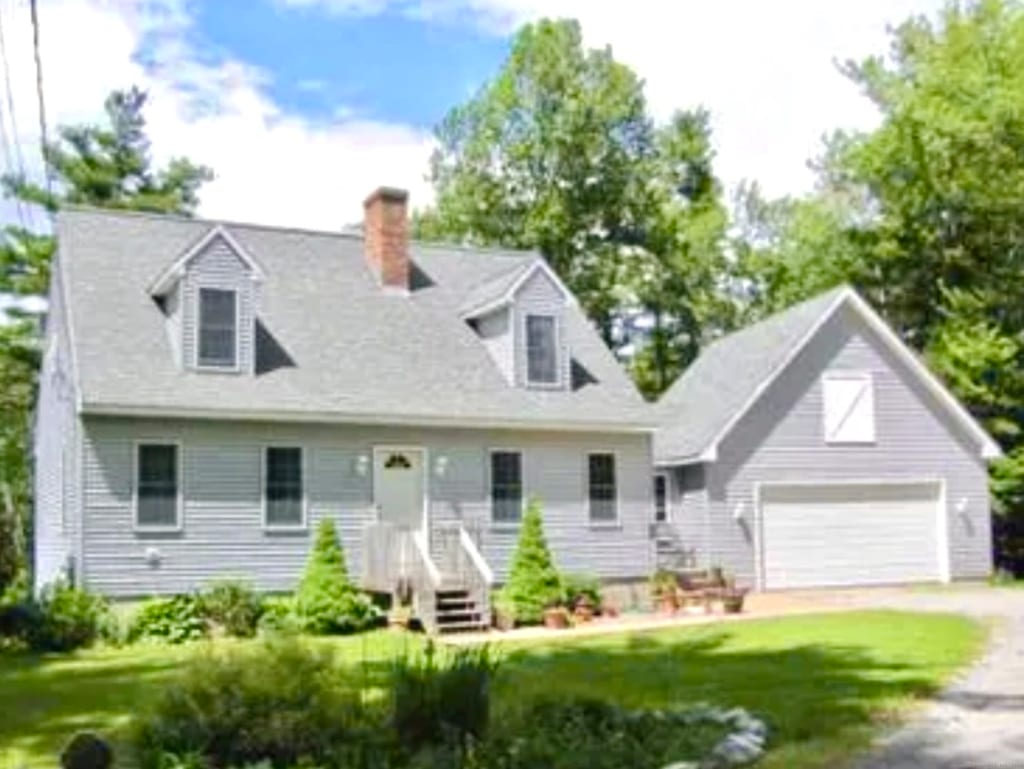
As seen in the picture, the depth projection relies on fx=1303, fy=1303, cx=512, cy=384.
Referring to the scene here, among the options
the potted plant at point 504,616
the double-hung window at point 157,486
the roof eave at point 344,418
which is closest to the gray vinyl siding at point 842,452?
the roof eave at point 344,418

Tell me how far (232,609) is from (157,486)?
2475 mm

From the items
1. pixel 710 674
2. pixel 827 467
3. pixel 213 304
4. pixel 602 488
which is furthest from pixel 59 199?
pixel 710 674

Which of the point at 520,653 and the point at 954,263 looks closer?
the point at 520,653

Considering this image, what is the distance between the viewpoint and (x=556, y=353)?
1009 inches

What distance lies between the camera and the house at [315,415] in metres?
21.7

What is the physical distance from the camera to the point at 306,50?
45.1ft

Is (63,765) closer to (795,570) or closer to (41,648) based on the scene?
(41,648)

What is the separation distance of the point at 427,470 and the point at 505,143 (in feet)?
71.3

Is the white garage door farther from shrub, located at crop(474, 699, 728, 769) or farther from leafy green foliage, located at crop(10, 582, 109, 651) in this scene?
→ shrub, located at crop(474, 699, 728, 769)

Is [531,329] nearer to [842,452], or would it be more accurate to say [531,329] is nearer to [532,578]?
[532,578]

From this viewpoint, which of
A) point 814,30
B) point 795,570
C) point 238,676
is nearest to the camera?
point 238,676

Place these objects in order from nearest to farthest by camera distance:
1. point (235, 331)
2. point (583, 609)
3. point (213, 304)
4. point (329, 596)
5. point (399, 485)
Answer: point (329, 596) → point (213, 304) → point (235, 331) → point (583, 609) → point (399, 485)

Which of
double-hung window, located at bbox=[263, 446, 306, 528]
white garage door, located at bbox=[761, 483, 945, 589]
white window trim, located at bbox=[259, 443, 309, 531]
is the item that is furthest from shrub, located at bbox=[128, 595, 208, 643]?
white garage door, located at bbox=[761, 483, 945, 589]

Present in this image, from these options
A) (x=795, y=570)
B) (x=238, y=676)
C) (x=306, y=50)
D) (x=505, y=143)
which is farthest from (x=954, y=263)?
(x=238, y=676)
